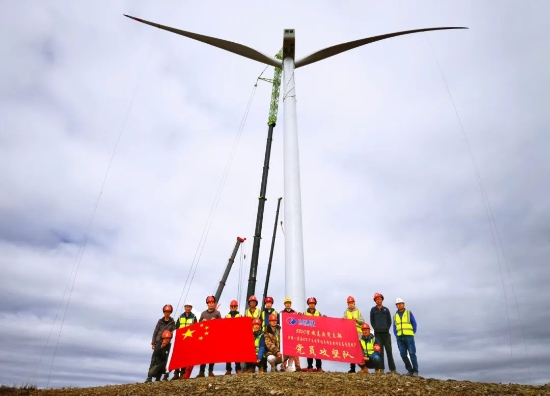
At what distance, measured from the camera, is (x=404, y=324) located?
43.1 feet

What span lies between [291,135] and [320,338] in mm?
10223

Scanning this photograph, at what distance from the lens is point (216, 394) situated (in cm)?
898

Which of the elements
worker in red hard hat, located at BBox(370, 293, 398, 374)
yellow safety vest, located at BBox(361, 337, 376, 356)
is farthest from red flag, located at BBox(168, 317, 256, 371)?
worker in red hard hat, located at BBox(370, 293, 398, 374)

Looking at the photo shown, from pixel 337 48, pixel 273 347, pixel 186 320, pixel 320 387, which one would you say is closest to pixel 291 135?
pixel 337 48

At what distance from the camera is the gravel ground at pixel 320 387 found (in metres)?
8.97

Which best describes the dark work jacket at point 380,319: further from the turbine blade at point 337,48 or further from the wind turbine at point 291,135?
the turbine blade at point 337,48

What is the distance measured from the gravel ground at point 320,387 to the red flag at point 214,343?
1.75 m

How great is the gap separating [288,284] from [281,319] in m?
3.52

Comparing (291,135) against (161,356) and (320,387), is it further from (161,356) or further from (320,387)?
(320,387)

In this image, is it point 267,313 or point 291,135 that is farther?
point 291,135

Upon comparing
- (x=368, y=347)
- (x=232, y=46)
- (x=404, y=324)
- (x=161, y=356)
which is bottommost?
(x=161, y=356)

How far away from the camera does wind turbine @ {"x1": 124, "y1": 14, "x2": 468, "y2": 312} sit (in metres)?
16.4

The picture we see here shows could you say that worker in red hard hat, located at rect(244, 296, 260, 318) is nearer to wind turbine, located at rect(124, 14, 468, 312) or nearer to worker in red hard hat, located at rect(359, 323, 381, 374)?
wind turbine, located at rect(124, 14, 468, 312)

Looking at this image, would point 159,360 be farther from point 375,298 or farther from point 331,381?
point 375,298
